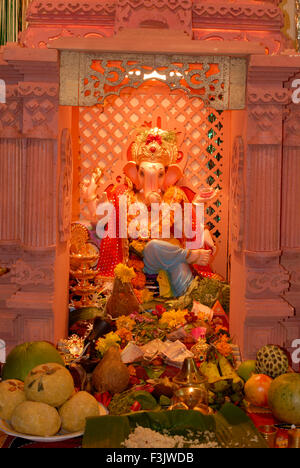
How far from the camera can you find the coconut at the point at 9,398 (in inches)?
108

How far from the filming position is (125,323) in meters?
5.03

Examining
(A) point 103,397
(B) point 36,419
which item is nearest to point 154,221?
(A) point 103,397

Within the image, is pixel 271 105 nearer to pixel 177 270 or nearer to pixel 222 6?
pixel 222 6

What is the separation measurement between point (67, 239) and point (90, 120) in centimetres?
230

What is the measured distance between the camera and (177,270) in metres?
6.02

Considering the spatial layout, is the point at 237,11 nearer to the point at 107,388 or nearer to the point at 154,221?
the point at 154,221

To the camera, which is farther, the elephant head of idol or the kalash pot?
the elephant head of idol

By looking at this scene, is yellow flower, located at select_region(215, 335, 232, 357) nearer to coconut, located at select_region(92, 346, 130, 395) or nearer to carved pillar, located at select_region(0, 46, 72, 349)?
coconut, located at select_region(92, 346, 130, 395)

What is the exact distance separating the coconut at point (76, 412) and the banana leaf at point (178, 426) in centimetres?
8

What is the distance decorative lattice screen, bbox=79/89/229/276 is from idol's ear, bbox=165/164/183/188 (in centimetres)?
21

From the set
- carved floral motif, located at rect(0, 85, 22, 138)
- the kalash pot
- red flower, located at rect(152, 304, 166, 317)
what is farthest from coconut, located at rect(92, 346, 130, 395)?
carved floral motif, located at rect(0, 85, 22, 138)

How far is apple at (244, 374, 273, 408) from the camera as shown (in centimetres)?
337

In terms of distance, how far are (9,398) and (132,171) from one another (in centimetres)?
423

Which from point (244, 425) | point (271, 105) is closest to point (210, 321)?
point (271, 105)
